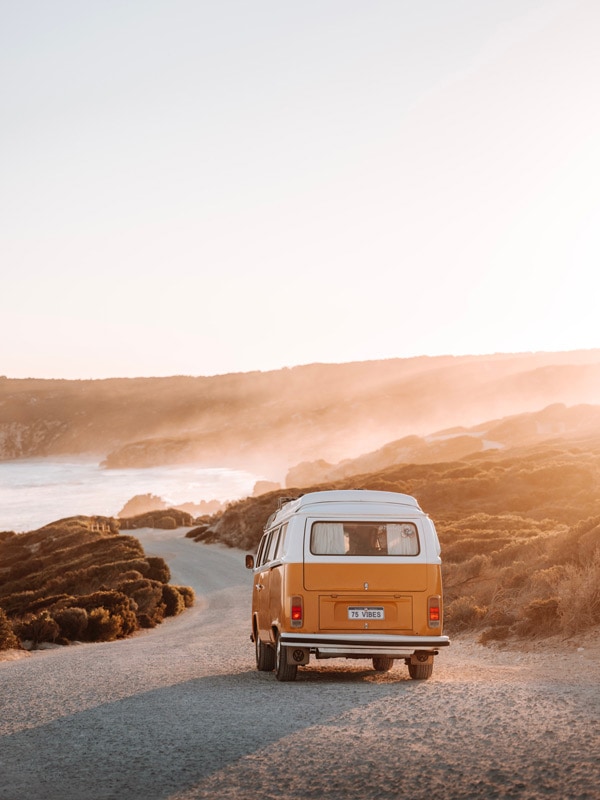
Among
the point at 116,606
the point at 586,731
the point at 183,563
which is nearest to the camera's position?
the point at 586,731

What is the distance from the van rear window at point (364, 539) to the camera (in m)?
12.8

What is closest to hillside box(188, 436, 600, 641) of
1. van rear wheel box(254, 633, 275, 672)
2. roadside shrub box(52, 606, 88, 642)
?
van rear wheel box(254, 633, 275, 672)

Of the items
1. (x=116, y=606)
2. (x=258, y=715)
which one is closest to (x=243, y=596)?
(x=116, y=606)

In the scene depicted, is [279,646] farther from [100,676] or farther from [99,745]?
[99,745]

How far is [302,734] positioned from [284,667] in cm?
469

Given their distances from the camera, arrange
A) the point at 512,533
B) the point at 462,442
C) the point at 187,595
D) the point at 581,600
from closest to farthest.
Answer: the point at 581,600 < the point at 512,533 < the point at 187,595 < the point at 462,442

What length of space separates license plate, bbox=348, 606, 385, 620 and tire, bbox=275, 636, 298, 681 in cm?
108

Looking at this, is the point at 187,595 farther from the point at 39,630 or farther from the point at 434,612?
the point at 434,612

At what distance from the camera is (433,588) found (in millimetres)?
12641

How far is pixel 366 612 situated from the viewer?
12500 millimetres

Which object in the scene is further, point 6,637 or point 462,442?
point 462,442

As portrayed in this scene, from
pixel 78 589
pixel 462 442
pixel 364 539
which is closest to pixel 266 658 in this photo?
pixel 364 539

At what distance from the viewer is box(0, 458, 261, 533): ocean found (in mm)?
113375

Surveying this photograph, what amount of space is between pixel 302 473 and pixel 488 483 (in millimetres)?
59603
